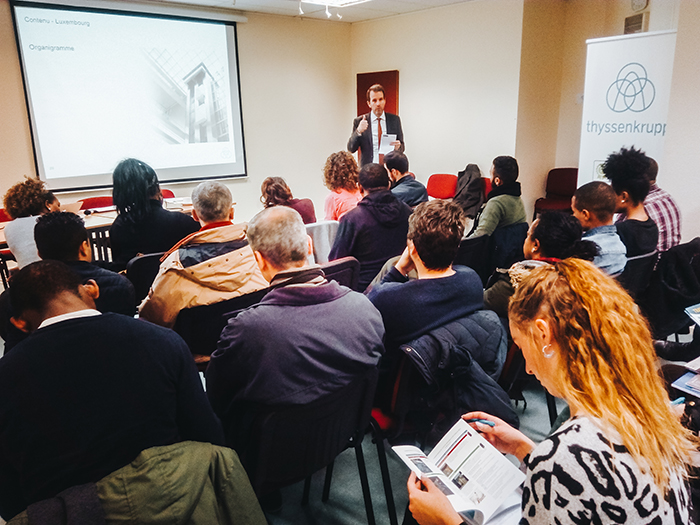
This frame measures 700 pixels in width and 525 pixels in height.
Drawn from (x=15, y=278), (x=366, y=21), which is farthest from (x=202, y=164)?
(x=15, y=278)

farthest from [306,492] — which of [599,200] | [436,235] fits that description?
[599,200]

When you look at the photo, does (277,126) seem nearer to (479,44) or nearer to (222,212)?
(479,44)

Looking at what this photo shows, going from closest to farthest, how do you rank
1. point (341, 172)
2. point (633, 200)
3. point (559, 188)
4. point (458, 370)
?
point (458, 370), point (633, 200), point (341, 172), point (559, 188)

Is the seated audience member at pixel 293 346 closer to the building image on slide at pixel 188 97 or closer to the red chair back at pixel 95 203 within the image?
the red chair back at pixel 95 203

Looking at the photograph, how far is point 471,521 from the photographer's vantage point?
3.87 feet

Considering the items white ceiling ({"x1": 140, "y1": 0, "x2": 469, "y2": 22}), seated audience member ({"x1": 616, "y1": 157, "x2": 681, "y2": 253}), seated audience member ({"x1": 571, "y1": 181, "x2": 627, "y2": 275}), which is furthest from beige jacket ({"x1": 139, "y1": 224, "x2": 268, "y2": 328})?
white ceiling ({"x1": 140, "y1": 0, "x2": 469, "y2": 22})

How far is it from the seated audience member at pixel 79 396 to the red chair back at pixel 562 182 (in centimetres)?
586

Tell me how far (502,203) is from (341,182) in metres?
1.16

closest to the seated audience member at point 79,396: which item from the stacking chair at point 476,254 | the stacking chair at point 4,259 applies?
the stacking chair at point 476,254

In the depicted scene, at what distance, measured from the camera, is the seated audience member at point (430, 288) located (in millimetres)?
1803

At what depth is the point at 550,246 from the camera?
2.21 meters

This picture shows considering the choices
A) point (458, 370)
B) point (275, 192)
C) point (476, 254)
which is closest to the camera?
point (458, 370)

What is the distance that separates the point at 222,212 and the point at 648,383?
7.37ft

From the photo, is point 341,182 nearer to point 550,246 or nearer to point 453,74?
point 550,246
